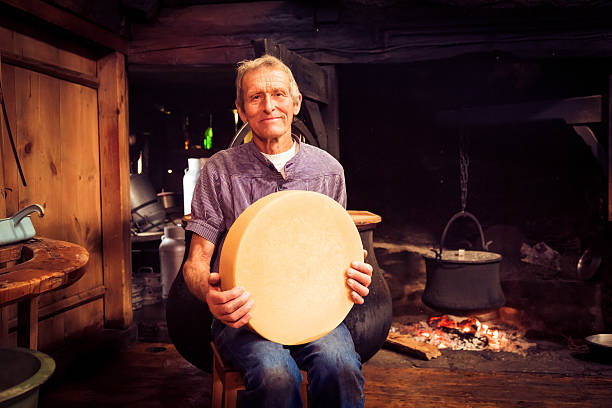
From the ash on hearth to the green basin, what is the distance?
2924 millimetres

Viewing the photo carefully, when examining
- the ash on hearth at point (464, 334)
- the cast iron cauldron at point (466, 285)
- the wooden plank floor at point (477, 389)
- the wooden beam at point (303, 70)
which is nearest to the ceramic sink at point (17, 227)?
the wooden beam at point (303, 70)

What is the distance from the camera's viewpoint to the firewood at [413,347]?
337cm

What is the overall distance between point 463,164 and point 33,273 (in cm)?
387

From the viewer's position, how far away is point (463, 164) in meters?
4.41

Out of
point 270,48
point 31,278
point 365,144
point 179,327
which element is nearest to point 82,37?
point 270,48

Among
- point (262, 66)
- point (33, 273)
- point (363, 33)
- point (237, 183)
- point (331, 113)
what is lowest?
point (33, 273)

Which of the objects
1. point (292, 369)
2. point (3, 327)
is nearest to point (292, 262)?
point (292, 369)

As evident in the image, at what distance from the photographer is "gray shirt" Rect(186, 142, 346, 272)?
1.78 m

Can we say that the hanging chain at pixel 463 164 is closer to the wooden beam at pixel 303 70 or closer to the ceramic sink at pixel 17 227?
the wooden beam at pixel 303 70

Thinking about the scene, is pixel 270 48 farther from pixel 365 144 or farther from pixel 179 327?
pixel 365 144

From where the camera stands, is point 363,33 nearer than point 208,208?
No

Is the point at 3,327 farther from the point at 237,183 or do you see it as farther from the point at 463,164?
the point at 463,164

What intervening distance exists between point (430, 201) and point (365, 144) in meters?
0.87

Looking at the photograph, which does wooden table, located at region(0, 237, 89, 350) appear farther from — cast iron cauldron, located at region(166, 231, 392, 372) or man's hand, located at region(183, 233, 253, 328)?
cast iron cauldron, located at region(166, 231, 392, 372)
